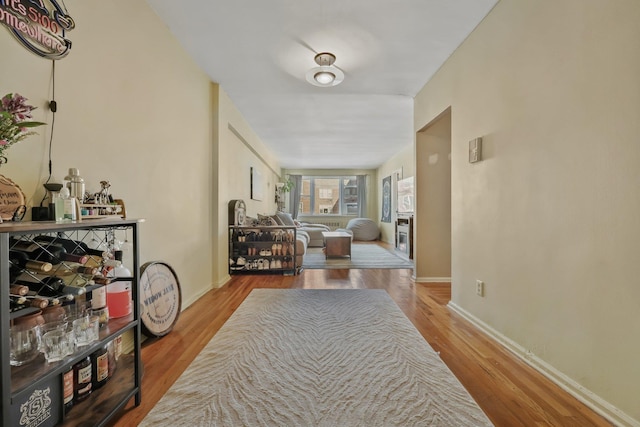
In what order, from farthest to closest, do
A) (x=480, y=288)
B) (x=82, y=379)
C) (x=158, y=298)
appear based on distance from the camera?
(x=480, y=288) < (x=158, y=298) < (x=82, y=379)

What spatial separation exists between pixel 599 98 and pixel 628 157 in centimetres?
32

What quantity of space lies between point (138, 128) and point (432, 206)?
3.22 m

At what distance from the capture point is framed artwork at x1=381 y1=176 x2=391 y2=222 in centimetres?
831

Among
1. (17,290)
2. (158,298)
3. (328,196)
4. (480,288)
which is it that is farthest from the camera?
(328,196)

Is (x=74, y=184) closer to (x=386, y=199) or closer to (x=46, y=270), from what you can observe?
(x=46, y=270)

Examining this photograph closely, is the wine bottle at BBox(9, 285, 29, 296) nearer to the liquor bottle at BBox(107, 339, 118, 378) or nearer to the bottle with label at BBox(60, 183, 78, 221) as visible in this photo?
the bottle with label at BBox(60, 183, 78, 221)

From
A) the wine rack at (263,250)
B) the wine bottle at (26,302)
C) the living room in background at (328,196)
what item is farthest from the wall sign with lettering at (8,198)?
the living room in background at (328,196)

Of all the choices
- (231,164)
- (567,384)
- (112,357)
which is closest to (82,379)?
(112,357)

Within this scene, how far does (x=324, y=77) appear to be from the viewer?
2.91 meters

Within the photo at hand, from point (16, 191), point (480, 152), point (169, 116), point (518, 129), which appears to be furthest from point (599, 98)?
point (169, 116)

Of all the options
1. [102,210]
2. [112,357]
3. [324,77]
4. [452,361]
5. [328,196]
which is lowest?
[452,361]

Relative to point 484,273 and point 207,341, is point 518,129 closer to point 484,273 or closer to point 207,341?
point 484,273

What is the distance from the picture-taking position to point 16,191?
1100 mm

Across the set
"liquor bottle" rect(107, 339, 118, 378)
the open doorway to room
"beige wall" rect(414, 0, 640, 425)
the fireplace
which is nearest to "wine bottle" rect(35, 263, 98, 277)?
"liquor bottle" rect(107, 339, 118, 378)
